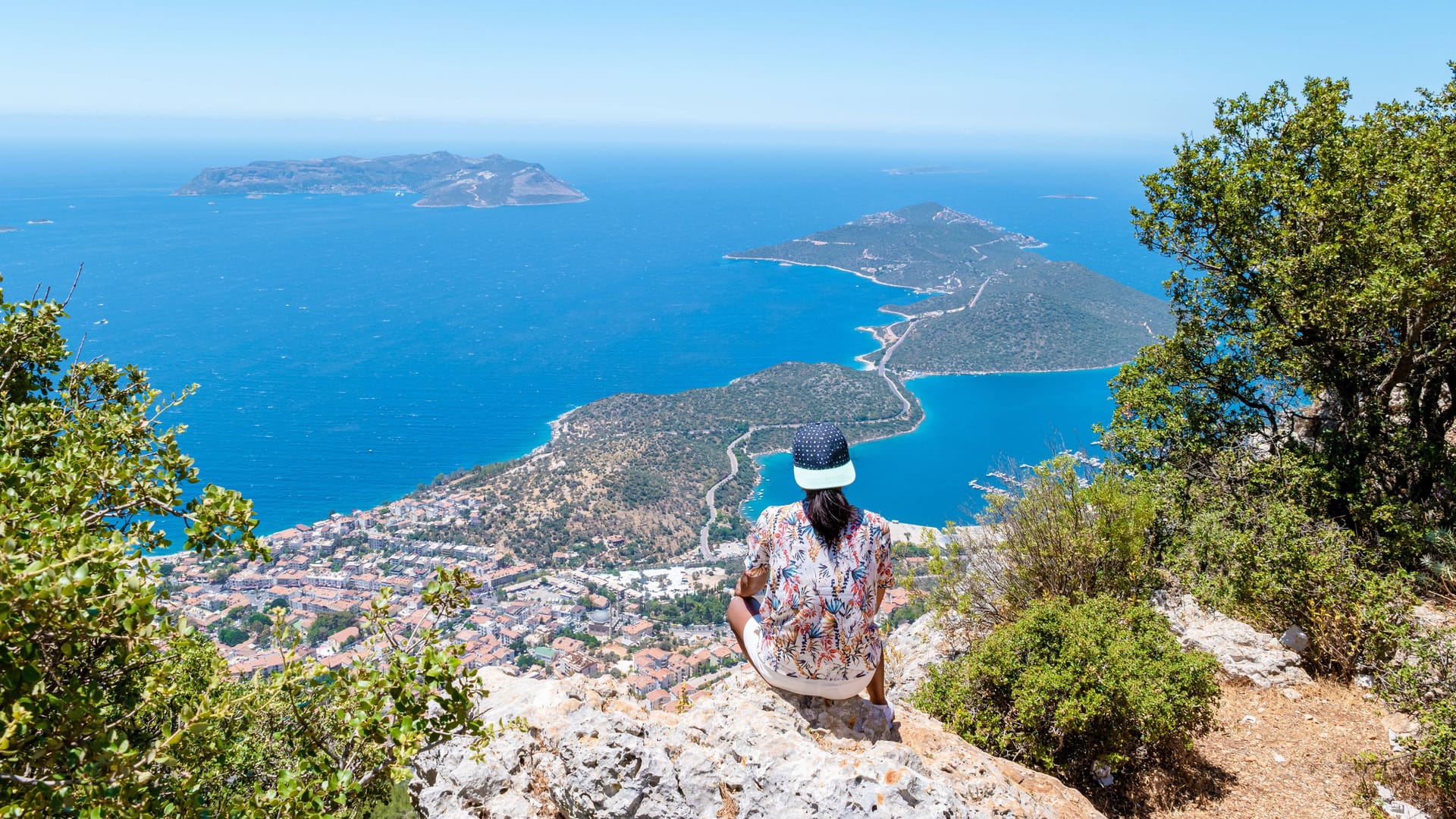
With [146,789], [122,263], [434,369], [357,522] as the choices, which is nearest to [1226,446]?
[146,789]

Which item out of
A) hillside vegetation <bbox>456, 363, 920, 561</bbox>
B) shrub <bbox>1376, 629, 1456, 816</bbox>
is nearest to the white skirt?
shrub <bbox>1376, 629, 1456, 816</bbox>

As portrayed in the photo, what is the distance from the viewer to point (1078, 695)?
4.04 m

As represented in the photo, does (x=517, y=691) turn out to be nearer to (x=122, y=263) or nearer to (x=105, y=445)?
(x=105, y=445)

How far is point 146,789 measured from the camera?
2162 millimetres

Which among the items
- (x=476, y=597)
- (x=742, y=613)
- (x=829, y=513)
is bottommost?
(x=476, y=597)

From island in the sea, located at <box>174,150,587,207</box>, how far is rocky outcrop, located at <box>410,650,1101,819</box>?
583 ft

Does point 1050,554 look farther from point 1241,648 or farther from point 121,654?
point 121,654

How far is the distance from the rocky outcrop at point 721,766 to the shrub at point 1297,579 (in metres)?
3.01

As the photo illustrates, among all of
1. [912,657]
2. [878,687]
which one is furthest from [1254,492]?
[878,687]

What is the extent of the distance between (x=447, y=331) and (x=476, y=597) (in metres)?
52.7

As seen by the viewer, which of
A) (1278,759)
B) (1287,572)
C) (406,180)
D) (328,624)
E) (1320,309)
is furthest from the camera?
(406,180)

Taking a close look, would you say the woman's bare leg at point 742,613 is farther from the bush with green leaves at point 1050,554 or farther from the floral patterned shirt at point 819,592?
A: the bush with green leaves at point 1050,554

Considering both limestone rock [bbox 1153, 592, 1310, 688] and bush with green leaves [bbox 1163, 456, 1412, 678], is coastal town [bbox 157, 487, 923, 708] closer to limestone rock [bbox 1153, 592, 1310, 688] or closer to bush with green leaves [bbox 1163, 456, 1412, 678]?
bush with green leaves [bbox 1163, 456, 1412, 678]

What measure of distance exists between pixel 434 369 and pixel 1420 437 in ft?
216
